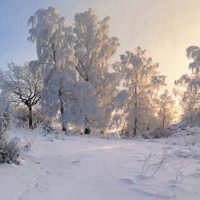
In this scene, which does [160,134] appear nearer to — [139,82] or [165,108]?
[139,82]

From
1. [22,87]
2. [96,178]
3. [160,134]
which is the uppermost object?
Answer: [22,87]

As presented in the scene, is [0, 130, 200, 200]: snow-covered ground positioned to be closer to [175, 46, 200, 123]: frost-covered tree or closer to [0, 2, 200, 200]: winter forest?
[0, 2, 200, 200]: winter forest

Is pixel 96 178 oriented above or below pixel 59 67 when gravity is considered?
below

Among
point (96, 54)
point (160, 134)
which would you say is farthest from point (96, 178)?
point (96, 54)

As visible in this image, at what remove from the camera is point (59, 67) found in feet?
80.4

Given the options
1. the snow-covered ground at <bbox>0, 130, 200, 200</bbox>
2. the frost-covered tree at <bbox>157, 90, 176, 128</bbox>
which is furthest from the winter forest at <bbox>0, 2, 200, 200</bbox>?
the frost-covered tree at <bbox>157, 90, 176, 128</bbox>

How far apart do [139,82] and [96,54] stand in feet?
17.9

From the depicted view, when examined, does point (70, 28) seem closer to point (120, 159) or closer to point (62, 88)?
point (62, 88)

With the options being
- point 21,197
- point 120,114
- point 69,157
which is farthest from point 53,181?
point 120,114

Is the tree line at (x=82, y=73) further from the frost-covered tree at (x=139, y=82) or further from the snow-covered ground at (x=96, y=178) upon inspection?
the snow-covered ground at (x=96, y=178)

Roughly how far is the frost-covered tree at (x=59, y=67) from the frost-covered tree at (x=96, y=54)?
2.66 ft

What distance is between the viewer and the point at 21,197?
5305mm

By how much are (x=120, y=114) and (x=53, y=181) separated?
2001 cm

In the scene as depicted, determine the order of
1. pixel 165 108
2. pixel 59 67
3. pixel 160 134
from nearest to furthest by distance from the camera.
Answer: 1. pixel 160 134
2. pixel 59 67
3. pixel 165 108
